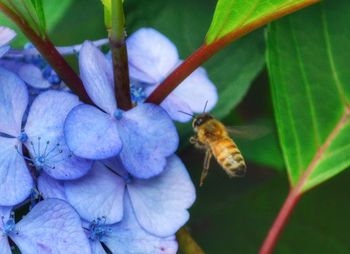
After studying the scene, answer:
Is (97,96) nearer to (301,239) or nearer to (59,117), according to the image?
(59,117)

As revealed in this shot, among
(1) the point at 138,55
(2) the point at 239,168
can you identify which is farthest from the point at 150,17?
(2) the point at 239,168

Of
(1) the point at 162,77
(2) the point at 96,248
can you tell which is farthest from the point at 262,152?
(2) the point at 96,248

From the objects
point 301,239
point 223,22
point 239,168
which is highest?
point 223,22

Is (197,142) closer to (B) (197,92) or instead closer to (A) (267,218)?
(B) (197,92)

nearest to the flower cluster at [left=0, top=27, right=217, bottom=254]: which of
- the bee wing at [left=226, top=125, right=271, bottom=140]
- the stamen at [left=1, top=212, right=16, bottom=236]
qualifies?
the stamen at [left=1, top=212, right=16, bottom=236]

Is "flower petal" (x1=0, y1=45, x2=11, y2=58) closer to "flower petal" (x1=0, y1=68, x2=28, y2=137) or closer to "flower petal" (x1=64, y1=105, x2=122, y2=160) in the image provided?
"flower petal" (x1=0, y1=68, x2=28, y2=137)
